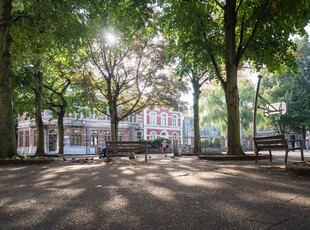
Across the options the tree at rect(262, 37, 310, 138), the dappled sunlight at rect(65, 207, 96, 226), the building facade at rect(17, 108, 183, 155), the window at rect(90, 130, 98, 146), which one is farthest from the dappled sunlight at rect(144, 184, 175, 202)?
the window at rect(90, 130, 98, 146)

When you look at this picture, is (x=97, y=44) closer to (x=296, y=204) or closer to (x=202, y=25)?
(x=202, y=25)

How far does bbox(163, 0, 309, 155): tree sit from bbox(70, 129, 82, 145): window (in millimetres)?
38700

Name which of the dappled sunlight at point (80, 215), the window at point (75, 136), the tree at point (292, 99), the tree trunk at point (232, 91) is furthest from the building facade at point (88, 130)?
the dappled sunlight at point (80, 215)

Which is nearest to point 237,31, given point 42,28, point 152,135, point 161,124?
point 42,28

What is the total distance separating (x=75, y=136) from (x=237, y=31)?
4085 cm

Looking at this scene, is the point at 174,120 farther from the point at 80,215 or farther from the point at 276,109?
the point at 80,215

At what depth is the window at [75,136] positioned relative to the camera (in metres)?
52.1

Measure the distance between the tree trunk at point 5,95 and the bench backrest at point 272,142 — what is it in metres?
8.98

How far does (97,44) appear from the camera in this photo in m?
25.0

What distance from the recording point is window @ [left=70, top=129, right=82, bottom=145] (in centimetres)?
5206

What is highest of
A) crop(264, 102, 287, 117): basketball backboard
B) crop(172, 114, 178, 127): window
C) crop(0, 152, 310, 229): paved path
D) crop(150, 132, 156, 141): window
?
crop(172, 114, 178, 127): window

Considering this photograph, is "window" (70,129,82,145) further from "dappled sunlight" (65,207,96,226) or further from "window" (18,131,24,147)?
"dappled sunlight" (65,207,96,226)

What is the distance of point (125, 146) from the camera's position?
12.7 metres

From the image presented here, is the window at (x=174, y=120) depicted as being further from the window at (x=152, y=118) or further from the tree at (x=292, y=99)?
the tree at (x=292, y=99)
